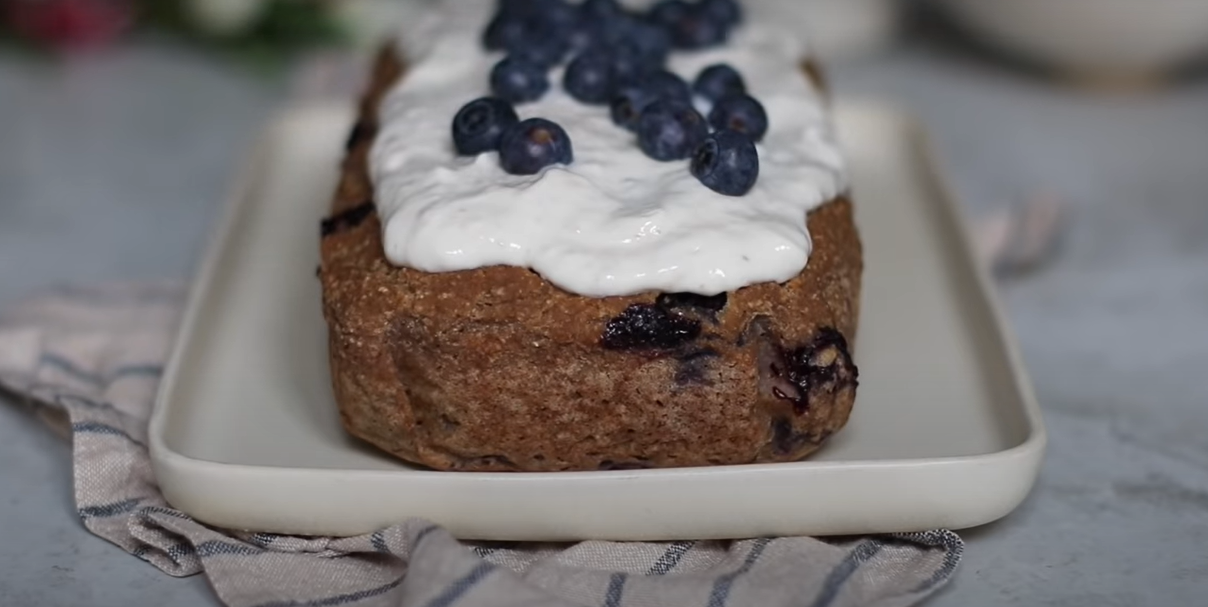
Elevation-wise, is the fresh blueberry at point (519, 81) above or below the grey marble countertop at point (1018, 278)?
above

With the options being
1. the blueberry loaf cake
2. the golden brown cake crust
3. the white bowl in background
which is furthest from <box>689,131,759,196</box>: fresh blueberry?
the white bowl in background

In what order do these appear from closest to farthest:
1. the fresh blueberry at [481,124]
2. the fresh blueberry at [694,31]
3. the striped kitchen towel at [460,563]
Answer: the striped kitchen towel at [460,563], the fresh blueberry at [481,124], the fresh blueberry at [694,31]

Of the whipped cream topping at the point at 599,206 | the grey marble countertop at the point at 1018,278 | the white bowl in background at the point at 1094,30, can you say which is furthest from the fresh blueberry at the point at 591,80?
the white bowl in background at the point at 1094,30

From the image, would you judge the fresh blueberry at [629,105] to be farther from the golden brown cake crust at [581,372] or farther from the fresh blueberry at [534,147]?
the golden brown cake crust at [581,372]

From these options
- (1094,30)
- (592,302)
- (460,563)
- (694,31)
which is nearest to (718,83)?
(694,31)

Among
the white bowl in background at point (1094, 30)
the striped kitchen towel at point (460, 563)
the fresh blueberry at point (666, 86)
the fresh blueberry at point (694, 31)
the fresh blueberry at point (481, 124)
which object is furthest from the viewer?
the white bowl in background at point (1094, 30)

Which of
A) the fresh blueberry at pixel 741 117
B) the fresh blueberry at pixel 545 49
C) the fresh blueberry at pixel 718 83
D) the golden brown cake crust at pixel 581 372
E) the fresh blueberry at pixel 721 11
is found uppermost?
the fresh blueberry at pixel 741 117

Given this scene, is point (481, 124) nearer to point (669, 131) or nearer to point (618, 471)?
point (669, 131)

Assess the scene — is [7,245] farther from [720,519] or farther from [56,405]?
[720,519]
